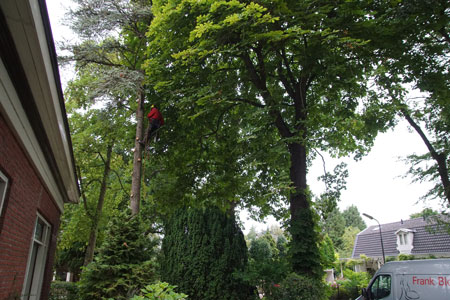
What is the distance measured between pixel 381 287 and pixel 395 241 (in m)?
24.7

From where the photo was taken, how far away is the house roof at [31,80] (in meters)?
2.32

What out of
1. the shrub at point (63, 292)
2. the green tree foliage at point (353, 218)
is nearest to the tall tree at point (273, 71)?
the shrub at point (63, 292)

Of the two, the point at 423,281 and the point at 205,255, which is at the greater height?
the point at 205,255

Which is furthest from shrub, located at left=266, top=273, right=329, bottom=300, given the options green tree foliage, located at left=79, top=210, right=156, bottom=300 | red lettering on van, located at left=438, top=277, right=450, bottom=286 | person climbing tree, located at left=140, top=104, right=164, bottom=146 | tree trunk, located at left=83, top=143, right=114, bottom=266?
tree trunk, located at left=83, top=143, right=114, bottom=266

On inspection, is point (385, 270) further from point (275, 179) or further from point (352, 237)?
point (352, 237)

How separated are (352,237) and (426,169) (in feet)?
173

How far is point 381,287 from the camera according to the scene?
901cm

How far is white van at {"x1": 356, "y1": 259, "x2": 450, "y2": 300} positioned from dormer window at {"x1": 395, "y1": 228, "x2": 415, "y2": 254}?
859 inches

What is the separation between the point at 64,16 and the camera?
28.1ft

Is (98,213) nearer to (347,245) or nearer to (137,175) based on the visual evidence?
(137,175)

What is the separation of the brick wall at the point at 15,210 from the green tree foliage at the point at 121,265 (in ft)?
4.01

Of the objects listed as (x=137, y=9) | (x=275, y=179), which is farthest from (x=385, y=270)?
(x=137, y=9)

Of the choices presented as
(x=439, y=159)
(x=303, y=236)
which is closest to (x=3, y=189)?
(x=303, y=236)

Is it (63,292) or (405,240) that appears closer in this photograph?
(63,292)
